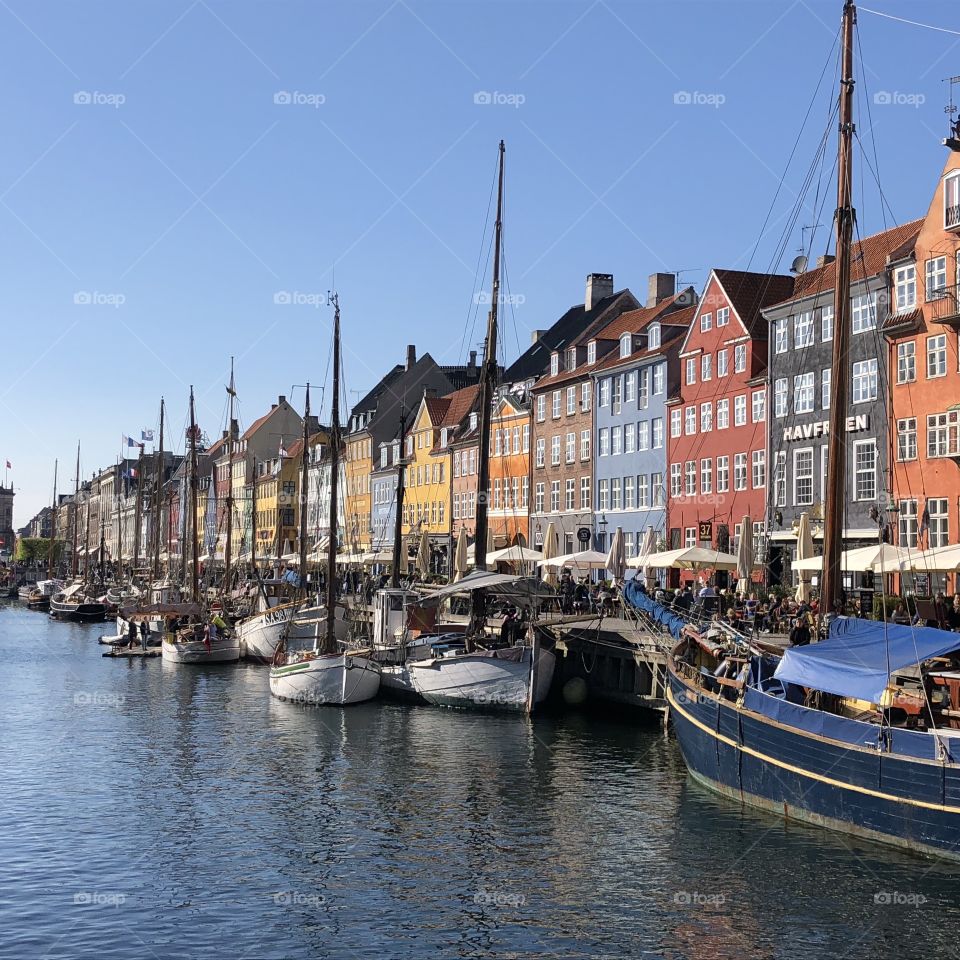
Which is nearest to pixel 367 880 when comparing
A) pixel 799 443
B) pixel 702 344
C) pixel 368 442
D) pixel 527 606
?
pixel 527 606

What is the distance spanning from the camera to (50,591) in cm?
14538

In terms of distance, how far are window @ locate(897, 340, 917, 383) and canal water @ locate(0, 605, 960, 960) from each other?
2141 cm

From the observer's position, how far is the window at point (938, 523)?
1918 inches

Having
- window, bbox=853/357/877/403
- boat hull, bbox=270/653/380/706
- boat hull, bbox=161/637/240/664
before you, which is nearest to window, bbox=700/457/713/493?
window, bbox=853/357/877/403

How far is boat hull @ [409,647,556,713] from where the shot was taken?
42125 millimetres

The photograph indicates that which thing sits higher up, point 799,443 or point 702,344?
point 702,344

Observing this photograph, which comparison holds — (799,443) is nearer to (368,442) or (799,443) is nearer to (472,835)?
(472,835)

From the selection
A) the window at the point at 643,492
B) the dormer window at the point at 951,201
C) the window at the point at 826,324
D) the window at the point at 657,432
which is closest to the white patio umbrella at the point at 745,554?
the dormer window at the point at 951,201

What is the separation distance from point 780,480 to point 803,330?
22.8ft

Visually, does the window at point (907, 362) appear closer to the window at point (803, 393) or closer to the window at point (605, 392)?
the window at point (803, 393)

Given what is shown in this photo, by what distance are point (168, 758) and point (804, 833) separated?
1839 centimetres

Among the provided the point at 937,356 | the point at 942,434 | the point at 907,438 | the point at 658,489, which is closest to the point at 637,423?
the point at 658,489

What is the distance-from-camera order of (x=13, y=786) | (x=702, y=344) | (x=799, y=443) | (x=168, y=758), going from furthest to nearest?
(x=702, y=344) → (x=799, y=443) → (x=168, y=758) → (x=13, y=786)

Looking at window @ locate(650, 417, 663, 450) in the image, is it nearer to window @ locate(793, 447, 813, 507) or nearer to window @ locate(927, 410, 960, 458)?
window @ locate(793, 447, 813, 507)
